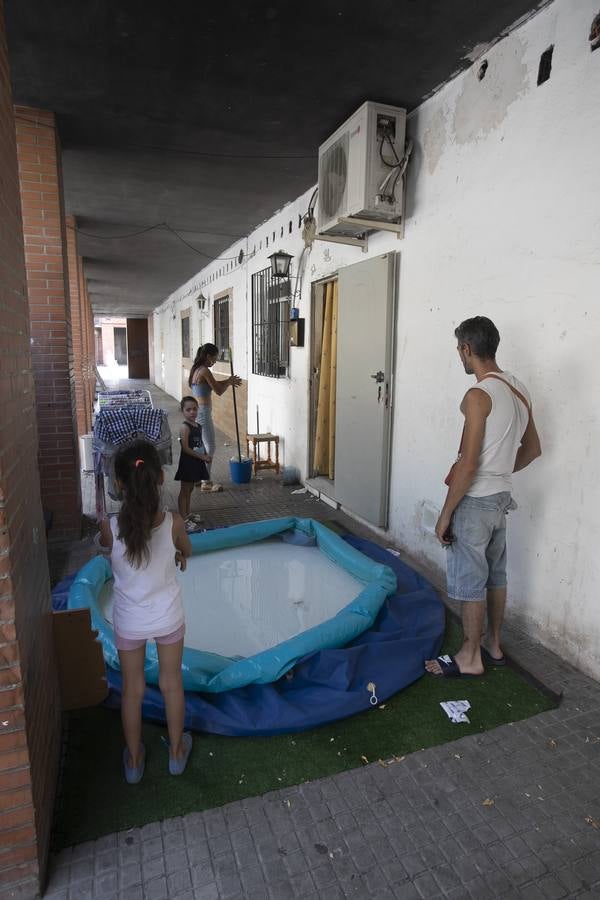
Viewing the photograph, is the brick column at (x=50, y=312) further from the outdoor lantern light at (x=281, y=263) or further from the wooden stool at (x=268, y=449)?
the wooden stool at (x=268, y=449)

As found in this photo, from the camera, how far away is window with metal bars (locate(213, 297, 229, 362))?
9.64 meters

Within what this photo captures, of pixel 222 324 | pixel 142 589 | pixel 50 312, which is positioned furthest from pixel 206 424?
pixel 222 324

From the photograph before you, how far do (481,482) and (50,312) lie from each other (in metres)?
3.63

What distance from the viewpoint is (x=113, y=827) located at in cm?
178

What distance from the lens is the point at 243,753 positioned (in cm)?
211

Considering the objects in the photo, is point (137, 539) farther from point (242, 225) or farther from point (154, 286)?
point (154, 286)

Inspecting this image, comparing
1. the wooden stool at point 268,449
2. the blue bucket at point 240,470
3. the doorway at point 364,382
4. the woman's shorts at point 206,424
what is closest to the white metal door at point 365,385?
the doorway at point 364,382

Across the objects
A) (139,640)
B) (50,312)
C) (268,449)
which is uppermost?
(50,312)

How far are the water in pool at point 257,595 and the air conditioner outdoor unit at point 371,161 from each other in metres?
2.59

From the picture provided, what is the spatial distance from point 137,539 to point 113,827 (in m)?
0.96

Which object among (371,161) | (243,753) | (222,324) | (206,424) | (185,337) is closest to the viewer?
(243,753)

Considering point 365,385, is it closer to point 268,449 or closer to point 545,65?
point 545,65

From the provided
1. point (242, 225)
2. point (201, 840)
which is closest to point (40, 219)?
point (242, 225)

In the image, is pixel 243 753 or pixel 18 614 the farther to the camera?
pixel 243 753
